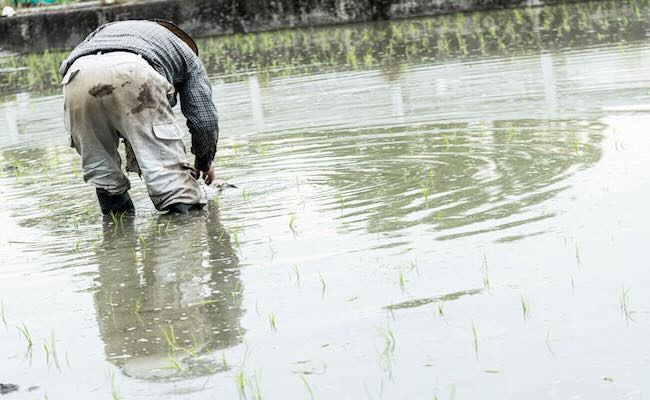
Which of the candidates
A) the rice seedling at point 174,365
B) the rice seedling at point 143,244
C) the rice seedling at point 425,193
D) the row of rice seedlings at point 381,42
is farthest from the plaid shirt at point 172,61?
the row of rice seedlings at point 381,42

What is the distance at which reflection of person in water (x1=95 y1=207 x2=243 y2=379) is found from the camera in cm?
340

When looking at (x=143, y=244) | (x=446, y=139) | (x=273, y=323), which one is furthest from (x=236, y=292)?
(x=446, y=139)

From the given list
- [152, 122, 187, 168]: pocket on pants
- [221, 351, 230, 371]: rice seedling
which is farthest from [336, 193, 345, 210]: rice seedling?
[221, 351, 230, 371]: rice seedling

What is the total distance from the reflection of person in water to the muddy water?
12 mm

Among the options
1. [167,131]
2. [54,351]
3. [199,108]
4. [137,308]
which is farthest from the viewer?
[199,108]

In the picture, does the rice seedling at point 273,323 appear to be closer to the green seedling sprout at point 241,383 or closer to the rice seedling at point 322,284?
the rice seedling at point 322,284

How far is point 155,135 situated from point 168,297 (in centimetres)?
142

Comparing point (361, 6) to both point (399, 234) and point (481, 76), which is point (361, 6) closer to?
point (481, 76)

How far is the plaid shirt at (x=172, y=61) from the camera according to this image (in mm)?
5309

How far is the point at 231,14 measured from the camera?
16.4m

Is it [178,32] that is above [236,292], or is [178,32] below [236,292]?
above

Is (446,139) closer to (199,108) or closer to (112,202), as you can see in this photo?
(199,108)

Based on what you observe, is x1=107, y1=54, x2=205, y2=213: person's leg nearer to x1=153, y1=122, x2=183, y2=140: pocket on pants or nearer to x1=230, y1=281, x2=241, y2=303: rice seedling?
x1=153, y1=122, x2=183, y2=140: pocket on pants

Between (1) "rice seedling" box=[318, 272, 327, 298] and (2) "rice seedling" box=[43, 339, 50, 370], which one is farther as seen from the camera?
(1) "rice seedling" box=[318, 272, 327, 298]
